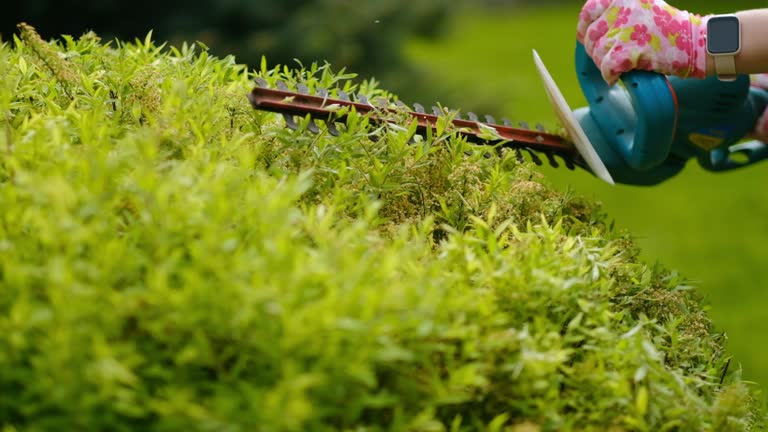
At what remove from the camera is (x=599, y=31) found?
1.30 meters

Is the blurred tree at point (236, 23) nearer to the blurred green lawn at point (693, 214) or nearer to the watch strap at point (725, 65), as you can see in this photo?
the blurred green lawn at point (693, 214)

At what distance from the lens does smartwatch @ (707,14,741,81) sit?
122 cm

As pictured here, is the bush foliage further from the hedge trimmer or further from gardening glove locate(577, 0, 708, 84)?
gardening glove locate(577, 0, 708, 84)

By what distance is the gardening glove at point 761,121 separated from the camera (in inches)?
58.2

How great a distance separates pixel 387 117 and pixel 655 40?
0.44 metres

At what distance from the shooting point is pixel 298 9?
11.7 ft

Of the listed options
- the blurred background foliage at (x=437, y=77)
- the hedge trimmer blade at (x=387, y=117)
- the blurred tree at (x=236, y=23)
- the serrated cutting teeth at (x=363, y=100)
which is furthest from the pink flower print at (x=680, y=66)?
the blurred tree at (x=236, y=23)

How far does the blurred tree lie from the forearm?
7.59 feet

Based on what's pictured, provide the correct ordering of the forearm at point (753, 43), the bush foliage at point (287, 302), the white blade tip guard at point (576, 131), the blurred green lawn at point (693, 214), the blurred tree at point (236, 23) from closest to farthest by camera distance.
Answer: the bush foliage at point (287, 302)
the forearm at point (753, 43)
the white blade tip guard at point (576, 131)
the blurred green lawn at point (693, 214)
the blurred tree at point (236, 23)

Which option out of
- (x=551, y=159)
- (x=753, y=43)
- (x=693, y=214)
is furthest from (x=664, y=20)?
(x=693, y=214)

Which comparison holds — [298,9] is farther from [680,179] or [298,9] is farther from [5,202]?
[5,202]

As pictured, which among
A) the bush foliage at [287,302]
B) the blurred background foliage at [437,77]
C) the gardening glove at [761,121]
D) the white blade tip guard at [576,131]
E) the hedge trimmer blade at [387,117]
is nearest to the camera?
the bush foliage at [287,302]

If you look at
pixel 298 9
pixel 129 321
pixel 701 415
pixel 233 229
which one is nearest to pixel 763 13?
pixel 701 415

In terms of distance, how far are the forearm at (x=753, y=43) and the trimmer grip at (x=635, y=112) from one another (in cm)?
9
